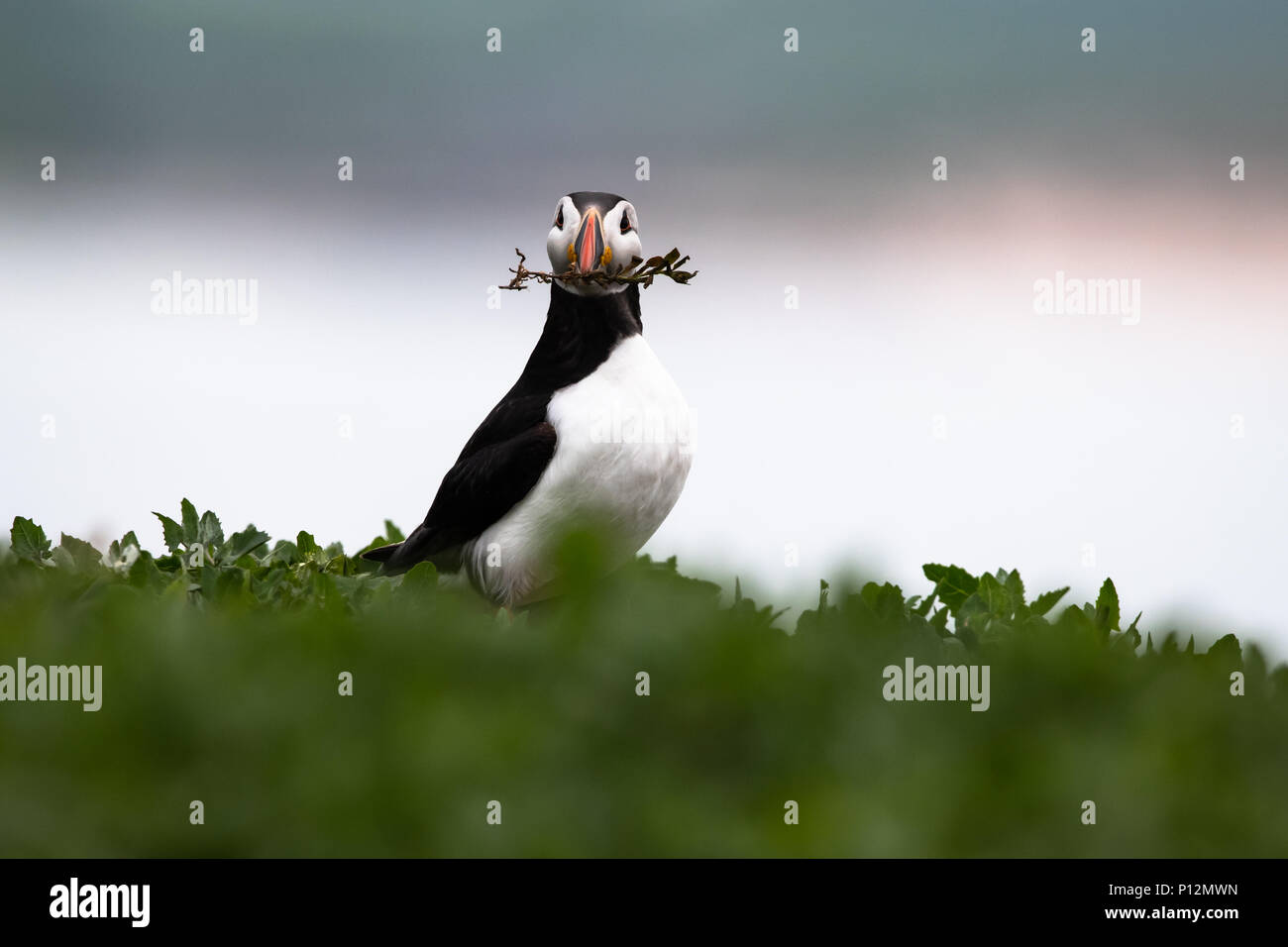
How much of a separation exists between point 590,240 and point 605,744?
2.32 m

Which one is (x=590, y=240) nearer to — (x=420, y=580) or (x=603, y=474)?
(x=603, y=474)

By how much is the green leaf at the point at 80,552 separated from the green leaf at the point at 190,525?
0.29m

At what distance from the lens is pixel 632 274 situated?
4230 mm

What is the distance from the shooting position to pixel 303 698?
2.11 meters

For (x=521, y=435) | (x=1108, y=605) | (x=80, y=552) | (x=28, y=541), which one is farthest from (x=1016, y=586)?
(x=28, y=541)

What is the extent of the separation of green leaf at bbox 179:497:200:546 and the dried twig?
1.36 m

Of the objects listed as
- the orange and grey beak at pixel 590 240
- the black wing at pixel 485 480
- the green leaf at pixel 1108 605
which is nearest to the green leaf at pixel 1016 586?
the green leaf at pixel 1108 605

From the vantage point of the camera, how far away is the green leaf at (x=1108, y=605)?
3604mm

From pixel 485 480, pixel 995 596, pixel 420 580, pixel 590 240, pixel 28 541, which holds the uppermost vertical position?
pixel 590 240

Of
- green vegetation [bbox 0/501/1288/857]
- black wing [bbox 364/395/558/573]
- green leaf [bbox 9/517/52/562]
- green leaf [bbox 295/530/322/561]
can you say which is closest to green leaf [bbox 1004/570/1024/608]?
green vegetation [bbox 0/501/1288/857]

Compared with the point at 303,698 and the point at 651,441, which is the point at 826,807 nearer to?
the point at 303,698

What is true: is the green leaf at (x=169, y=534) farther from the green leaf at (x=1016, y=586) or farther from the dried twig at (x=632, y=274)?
the green leaf at (x=1016, y=586)

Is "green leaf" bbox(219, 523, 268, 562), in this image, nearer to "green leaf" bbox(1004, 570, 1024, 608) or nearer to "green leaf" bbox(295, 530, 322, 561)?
"green leaf" bbox(295, 530, 322, 561)

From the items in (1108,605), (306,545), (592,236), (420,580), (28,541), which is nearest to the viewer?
(420,580)
